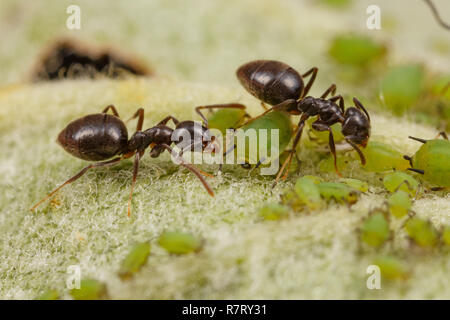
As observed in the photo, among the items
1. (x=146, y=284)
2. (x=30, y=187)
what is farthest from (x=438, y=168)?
(x=30, y=187)

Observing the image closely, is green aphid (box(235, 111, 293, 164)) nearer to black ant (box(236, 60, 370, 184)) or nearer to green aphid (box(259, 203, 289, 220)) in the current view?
black ant (box(236, 60, 370, 184))

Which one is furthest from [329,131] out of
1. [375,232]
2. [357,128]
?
[375,232]

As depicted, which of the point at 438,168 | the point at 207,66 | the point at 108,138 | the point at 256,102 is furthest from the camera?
→ the point at 207,66

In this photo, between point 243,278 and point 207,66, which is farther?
point 207,66

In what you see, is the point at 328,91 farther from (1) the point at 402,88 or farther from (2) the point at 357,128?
(1) the point at 402,88

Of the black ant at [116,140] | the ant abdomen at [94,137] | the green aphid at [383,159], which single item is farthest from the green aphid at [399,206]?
the ant abdomen at [94,137]

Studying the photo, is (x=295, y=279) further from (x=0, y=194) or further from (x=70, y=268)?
(x=0, y=194)
